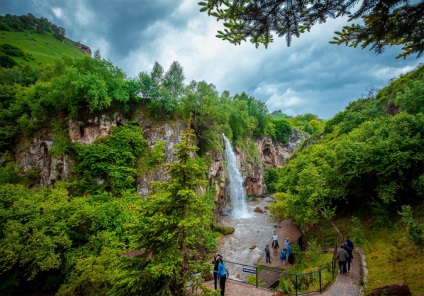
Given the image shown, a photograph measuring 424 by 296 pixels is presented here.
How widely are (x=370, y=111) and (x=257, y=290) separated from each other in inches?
1080

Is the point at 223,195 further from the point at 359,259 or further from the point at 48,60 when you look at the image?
the point at 48,60

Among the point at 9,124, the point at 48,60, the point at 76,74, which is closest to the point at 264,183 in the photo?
the point at 76,74

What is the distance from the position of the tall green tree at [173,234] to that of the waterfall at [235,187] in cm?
2561

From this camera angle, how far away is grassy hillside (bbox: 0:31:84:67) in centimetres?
5997

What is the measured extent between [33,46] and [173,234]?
328 feet

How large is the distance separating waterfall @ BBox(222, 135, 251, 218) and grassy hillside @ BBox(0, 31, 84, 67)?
5059cm

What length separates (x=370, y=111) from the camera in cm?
2688

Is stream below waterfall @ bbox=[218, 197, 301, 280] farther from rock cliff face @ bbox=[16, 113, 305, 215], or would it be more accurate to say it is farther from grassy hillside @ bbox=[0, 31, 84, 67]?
grassy hillside @ bbox=[0, 31, 84, 67]

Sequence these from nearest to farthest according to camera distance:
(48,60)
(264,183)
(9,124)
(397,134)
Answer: (397,134) < (9,124) < (264,183) < (48,60)

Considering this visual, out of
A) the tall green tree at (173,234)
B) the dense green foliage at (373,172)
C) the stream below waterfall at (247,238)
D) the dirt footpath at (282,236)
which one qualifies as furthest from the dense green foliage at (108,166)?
the dense green foliage at (373,172)

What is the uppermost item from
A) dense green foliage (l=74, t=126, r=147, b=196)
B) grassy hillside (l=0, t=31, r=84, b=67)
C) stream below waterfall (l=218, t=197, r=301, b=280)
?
grassy hillside (l=0, t=31, r=84, b=67)

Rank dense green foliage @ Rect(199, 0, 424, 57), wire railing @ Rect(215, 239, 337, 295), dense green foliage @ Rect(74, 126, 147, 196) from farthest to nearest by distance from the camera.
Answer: dense green foliage @ Rect(74, 126, 147, 196) → wire railing @ Rect(215, 239, 337, 295) → dense green foliage @ Rect(199, 0, 424, 57)

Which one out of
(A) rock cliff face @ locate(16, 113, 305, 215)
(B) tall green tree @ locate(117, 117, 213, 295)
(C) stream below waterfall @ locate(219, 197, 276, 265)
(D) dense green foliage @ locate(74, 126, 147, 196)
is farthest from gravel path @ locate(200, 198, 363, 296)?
(D) dense green foliage @ locate(74, 126, 147, 196)

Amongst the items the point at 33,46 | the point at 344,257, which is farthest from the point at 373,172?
the point at 33,46
